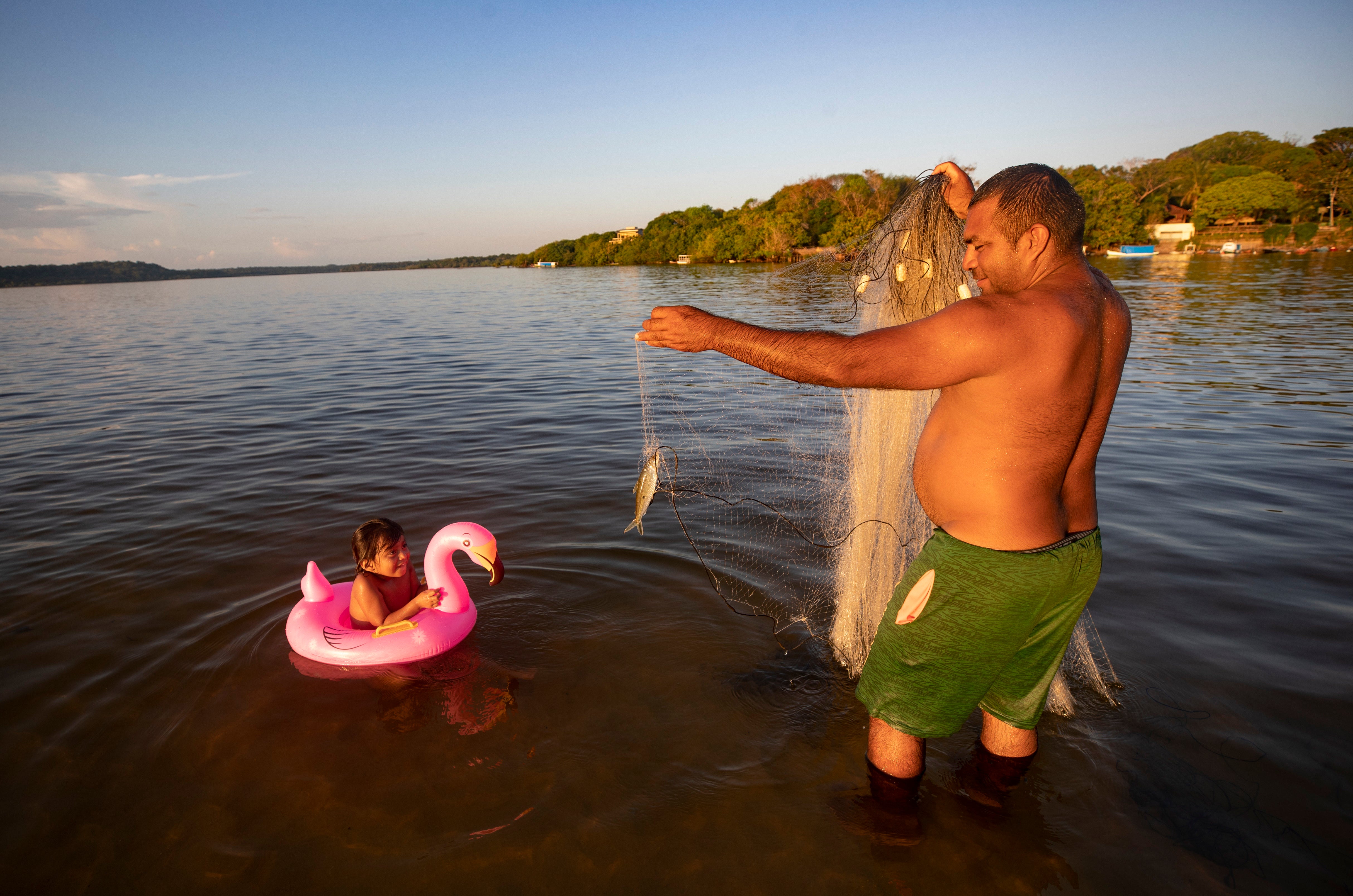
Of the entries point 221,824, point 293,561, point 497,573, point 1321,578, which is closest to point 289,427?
point 293,561

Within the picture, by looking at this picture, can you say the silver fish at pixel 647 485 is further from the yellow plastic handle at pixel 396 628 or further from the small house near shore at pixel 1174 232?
the small house near shore at pixel 1174 232

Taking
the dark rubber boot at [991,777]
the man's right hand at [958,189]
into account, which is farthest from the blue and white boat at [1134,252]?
the dark rubber boot at [991,777]

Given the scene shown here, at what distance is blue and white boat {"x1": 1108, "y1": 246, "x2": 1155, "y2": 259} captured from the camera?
223 ft

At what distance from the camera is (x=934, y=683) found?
2.49 m

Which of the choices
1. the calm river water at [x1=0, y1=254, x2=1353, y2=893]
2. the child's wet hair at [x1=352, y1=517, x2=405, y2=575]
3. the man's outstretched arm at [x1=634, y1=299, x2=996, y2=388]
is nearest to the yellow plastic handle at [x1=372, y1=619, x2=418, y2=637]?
the calm river water at [x1=0, y1=254, x2=1353, y2=893]

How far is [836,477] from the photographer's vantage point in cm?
496

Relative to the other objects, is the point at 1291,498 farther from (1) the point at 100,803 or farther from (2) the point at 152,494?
(2) the point at 152,494

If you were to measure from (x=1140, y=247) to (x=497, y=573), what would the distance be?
86.2m

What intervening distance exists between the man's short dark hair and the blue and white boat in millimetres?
79852

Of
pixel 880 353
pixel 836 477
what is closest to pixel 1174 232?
pixel 836 477

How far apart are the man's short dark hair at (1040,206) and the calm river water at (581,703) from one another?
260cm

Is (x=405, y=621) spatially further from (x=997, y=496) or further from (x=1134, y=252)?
(x=1134, y=252)

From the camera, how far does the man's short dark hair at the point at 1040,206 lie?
2.24m

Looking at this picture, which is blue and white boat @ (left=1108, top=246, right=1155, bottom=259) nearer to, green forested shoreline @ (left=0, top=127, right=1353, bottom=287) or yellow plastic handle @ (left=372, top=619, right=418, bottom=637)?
green forested shoreline @ (left=0, top=127, right=1353, bottom=287)
